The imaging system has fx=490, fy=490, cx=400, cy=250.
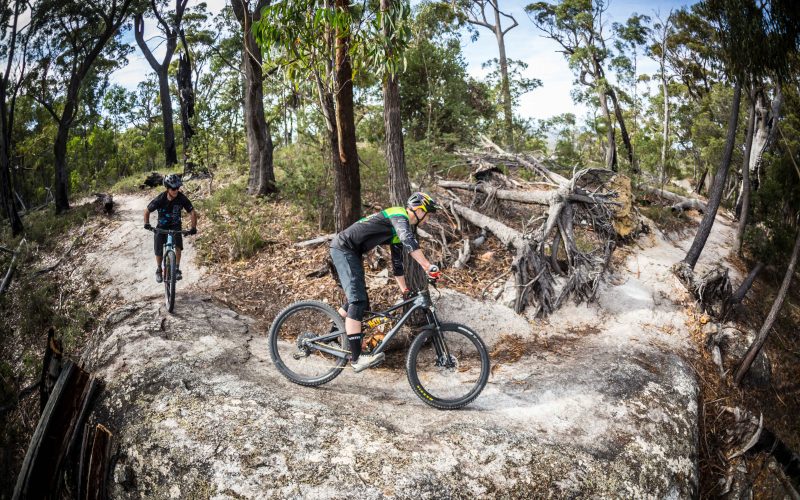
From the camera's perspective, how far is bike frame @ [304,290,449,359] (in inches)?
212

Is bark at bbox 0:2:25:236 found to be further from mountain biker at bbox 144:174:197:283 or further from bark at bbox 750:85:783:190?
bark at bbox 750:85:783:190

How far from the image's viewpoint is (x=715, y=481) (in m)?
6.35

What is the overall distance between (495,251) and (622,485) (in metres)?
5.88

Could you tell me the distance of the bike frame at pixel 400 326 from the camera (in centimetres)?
539

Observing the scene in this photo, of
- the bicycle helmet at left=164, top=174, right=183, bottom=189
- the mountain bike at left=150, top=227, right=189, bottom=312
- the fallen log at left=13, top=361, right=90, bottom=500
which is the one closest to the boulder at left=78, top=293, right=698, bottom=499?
the fallen log at left=13, top=361, right=90, bottom=500

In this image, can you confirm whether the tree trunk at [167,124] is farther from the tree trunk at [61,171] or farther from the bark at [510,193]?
the bark at [510,193]

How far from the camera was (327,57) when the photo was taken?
764 centimetres

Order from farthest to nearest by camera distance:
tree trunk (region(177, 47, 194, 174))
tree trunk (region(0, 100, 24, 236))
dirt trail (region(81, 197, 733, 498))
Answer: tree trunk (region(177, 47, 194, 174))
tree trunk (region(0, 100, 24, 236))
dirt trail (region(81, 197, 733, 498))

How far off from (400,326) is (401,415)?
0.98 metres

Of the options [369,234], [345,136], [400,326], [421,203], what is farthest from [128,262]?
[421,203]

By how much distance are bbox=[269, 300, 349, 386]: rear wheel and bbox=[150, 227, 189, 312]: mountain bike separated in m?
2.15

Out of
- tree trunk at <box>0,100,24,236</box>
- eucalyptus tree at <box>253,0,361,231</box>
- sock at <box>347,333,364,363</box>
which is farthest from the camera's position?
tree trunk at <box>0,100,24,236</box>

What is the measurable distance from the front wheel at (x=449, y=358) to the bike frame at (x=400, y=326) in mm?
38

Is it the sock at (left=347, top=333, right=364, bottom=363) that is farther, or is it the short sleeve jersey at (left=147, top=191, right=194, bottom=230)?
the short sleeve jersey at (left=147, top=191, right=194, bottom=230)
